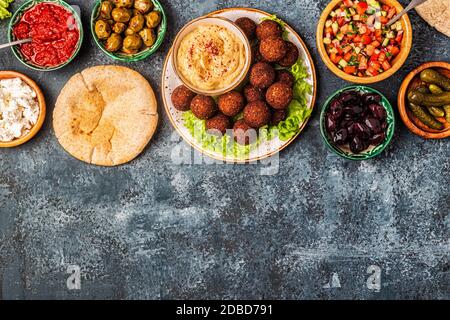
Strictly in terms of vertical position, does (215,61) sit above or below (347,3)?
below

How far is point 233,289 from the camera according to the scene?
4879 mm

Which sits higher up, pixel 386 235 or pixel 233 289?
pixel 386 235

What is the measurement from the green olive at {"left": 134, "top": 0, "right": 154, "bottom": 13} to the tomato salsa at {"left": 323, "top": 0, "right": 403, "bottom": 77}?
1.57m

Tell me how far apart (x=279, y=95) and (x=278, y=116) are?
222mm

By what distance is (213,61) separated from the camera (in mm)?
4336

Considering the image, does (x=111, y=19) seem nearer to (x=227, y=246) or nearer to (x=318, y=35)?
(x=318, y=35)

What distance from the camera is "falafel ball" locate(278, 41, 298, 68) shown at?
447cm

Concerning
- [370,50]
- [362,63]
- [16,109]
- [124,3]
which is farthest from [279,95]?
[16,109]

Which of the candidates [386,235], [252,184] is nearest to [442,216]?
[386,235]

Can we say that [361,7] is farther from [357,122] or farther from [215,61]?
[215,61]

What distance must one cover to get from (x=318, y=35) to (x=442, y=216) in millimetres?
2002

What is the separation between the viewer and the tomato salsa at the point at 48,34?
477 centimetres

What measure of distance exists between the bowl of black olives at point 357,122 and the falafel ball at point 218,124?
2.68 feet
